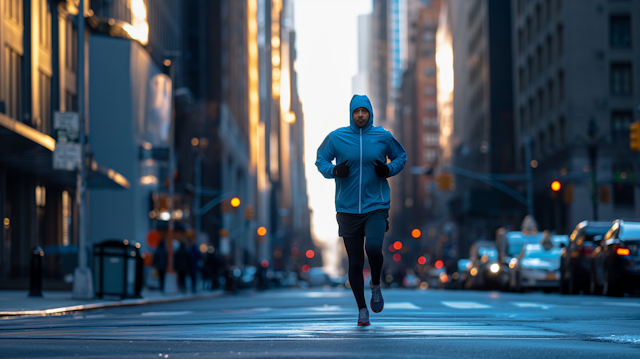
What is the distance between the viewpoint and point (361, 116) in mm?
8617

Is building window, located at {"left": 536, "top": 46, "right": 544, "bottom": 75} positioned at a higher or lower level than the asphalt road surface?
higher

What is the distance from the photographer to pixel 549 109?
58938mm

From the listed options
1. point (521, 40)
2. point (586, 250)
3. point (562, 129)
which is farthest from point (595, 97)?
point (586, 250)

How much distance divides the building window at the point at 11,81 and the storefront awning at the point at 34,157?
4.29ft

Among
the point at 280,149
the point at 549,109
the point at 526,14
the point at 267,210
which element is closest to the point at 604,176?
the point at 549,109

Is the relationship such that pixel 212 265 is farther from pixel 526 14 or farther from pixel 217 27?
pixel 217 27

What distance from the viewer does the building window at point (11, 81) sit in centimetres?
2850

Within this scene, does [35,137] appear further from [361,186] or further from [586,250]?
[361,186]

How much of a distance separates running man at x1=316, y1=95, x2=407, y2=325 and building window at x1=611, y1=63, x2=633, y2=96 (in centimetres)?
4786

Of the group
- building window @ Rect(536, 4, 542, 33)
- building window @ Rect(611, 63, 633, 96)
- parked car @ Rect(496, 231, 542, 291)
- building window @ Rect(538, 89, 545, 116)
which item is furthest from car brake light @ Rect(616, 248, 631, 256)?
building window @ Rect(536, 4, 542, 33)

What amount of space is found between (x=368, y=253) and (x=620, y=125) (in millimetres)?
48030

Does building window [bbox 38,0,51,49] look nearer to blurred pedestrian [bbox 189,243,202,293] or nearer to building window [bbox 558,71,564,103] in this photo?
blurred pedestrian [bbox 189,243,202,293]

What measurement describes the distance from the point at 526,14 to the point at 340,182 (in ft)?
199

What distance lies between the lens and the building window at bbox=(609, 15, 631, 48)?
53469 mm
